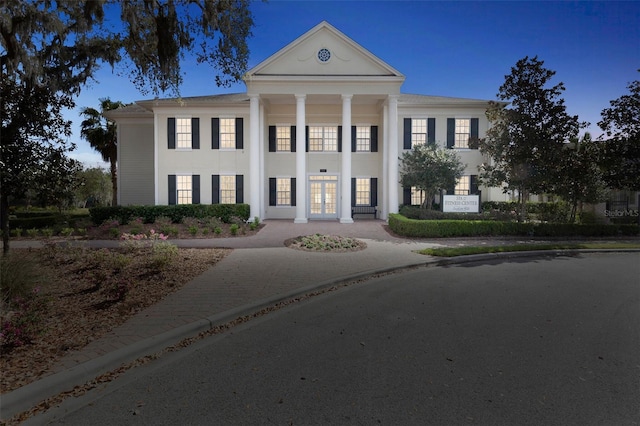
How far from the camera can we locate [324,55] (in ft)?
66.0

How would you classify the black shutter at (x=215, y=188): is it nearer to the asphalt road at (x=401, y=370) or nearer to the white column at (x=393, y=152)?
the white column at (x=393, y=152)

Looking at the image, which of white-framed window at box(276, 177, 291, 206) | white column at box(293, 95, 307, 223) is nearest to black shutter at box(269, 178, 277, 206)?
white-framed window at box(276, 177, 291, 206)

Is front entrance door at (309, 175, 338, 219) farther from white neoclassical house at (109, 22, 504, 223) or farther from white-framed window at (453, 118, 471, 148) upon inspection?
white-framed window at (453, 118, 471, 148)

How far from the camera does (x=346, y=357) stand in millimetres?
4227

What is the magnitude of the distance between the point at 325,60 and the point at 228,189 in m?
9.09

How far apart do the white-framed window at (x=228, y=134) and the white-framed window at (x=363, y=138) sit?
742 centimetres

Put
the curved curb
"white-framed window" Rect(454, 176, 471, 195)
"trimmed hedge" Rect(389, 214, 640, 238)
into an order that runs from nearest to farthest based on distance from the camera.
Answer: the curved curb
"trimmed hedge" Rect(389, 214, 640, 238)
"white-framed window" Rect(454, 176, 471, 195)

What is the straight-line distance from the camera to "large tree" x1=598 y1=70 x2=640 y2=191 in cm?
1688

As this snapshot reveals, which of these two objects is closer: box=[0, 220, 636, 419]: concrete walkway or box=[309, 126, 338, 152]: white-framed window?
box=[0, 220, 636, 419]: concrete walkway

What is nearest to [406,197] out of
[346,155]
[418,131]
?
[418,131]

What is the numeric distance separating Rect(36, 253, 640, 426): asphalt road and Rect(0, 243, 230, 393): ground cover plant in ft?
3.58

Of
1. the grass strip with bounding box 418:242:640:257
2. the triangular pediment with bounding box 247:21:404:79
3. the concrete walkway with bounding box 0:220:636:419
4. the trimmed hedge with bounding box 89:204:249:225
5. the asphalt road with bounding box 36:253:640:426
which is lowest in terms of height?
the asphalt road with bounding box 36:253:640:426

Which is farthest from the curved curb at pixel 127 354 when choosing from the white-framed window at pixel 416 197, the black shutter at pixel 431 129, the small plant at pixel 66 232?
the black shutter at pixel 431 129

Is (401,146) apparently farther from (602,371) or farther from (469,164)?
(602,371)
